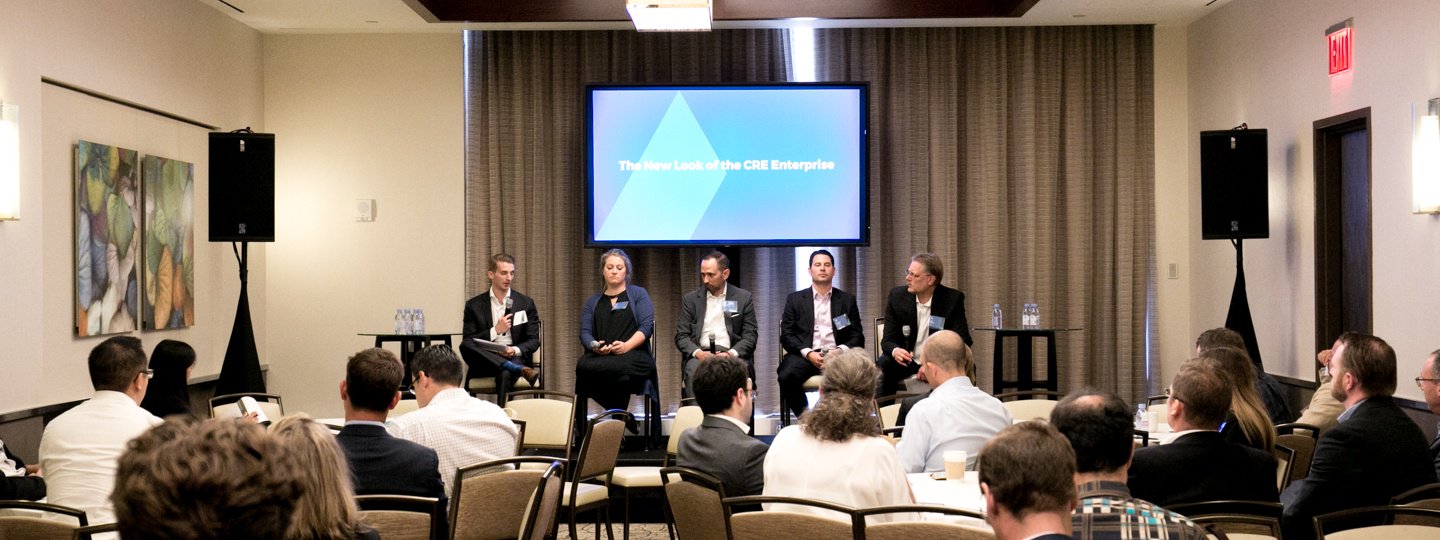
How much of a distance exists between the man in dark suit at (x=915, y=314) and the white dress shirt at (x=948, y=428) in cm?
324

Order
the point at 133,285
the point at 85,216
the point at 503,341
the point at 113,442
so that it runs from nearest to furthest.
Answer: the point at 113,442 < the point at 85,216 < the point at 133,285 < the point at 503,341

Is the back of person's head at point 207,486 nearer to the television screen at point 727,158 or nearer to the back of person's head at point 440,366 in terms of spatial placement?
the back of person's head at point 440,366

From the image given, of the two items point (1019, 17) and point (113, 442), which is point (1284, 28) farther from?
point (113, 442)

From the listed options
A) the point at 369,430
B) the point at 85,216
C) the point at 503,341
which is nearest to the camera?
the point at 369,430

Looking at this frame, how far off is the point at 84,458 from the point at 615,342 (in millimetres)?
4161

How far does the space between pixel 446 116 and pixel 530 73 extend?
0.73m

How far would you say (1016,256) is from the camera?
8.73 m

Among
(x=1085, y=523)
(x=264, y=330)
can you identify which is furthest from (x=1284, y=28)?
(x=264, y=330)

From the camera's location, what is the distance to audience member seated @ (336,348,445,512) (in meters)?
3.24

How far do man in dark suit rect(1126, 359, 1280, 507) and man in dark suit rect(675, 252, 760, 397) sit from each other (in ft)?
15.2

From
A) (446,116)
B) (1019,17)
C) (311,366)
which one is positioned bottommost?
(311,366)

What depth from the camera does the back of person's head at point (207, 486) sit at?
138 cm

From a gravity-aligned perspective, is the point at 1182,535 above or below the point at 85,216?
below

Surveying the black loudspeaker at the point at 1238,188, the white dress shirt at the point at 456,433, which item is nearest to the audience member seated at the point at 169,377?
the white dress shirt at the point at 456,433
